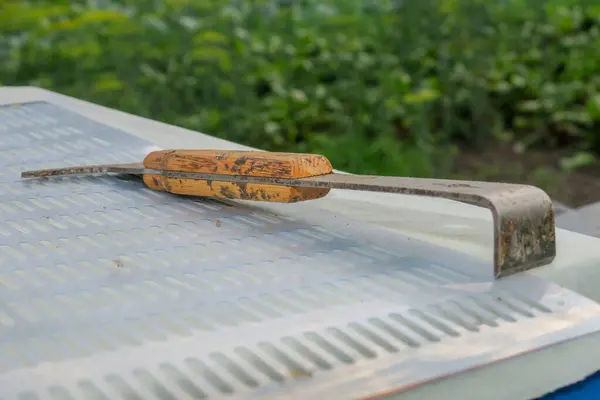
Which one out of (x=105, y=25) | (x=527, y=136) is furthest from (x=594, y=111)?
(x=105, y=25)

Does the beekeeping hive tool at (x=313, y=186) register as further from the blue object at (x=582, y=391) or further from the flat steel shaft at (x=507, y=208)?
the blue object at (x=582, y=391)

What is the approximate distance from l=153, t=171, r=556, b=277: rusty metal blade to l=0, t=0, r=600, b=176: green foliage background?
8.37 feet

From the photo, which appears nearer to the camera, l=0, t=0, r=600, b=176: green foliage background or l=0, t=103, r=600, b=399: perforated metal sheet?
l=0, t=103, r=600, b=399: perforated metal sheet

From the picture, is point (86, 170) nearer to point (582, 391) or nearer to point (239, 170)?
point (239, 170)

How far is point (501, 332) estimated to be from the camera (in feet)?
2.15

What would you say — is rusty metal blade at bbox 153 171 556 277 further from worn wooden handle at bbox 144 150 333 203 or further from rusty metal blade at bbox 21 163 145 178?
rusty metal blade at bbox 21 163 145 178

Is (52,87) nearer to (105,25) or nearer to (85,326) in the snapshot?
(105,25)

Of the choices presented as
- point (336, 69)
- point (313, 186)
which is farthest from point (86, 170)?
point (336, 69)

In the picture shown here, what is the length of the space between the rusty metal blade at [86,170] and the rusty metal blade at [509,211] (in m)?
0.36

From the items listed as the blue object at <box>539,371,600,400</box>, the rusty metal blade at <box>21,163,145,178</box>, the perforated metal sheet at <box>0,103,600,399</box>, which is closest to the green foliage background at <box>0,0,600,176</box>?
the rusty metal blade at <box>21,163,145,178</box>

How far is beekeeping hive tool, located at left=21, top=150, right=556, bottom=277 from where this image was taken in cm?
72

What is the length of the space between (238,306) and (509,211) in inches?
9.7

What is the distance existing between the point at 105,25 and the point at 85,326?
348 cm

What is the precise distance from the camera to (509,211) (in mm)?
716
